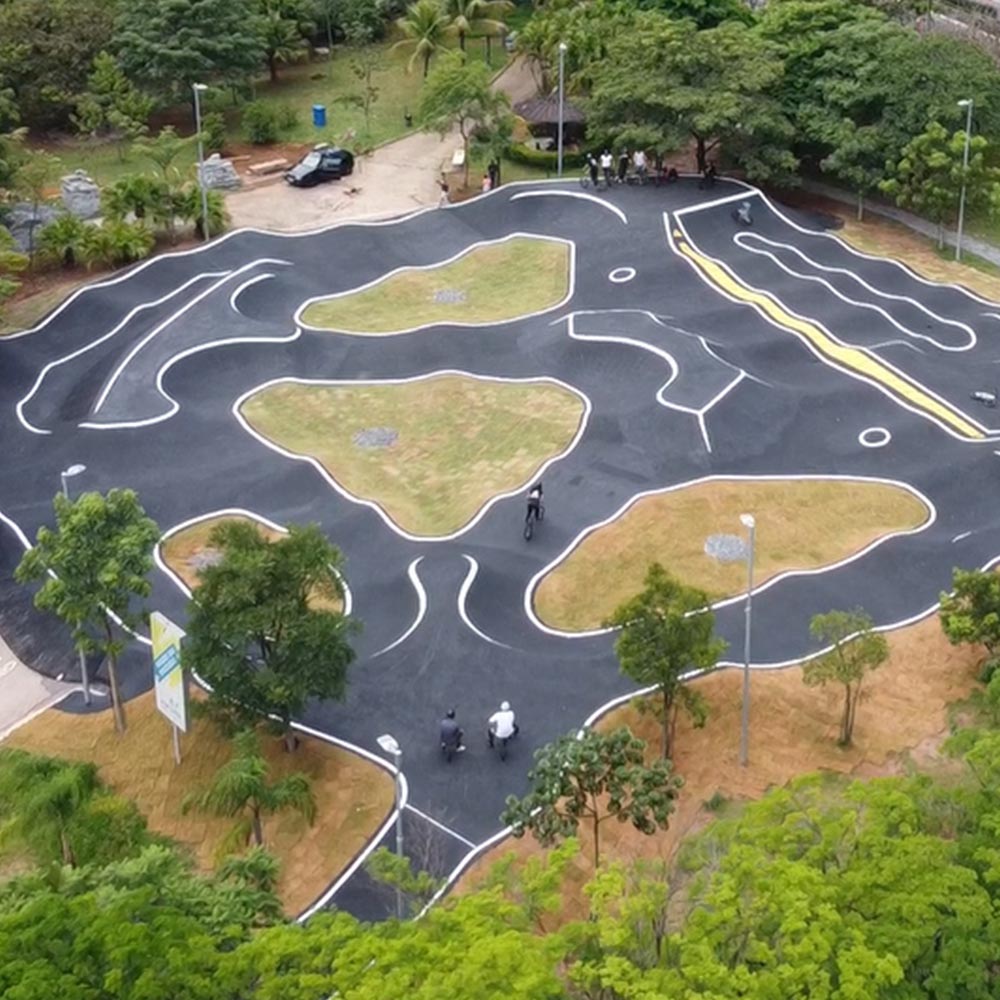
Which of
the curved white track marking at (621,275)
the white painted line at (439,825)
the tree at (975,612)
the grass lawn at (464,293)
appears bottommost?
the grass lawn at (464,293)

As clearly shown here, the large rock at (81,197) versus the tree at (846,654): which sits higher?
the tree at (846,654)

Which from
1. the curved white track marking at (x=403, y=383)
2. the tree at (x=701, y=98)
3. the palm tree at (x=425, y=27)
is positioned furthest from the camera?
the palm tree at (x=425, y=27)

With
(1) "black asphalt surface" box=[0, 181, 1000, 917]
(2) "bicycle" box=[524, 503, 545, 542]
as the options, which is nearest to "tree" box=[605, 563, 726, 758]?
(1) "black asphalt surface" box=[0, 181, 1000, 917]

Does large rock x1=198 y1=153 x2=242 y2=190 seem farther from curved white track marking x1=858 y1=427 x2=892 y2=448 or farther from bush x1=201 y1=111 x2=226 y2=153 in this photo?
curved white track marking x1=858 y1=427 x2=892 y2=448

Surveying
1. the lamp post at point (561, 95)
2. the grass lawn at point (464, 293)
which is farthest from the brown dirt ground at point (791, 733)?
the lamp post at point (561, 95)

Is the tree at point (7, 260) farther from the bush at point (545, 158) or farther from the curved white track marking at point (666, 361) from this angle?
the bush at point (545, 158)

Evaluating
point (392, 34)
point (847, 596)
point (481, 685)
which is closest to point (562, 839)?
point (481, 685)
